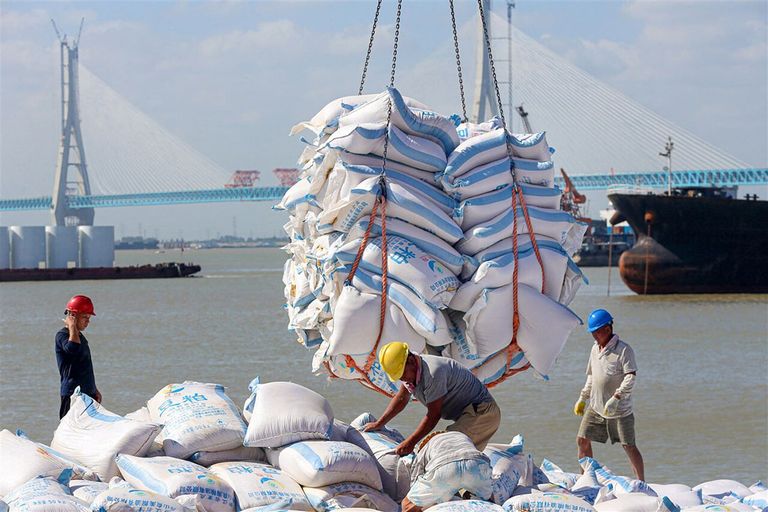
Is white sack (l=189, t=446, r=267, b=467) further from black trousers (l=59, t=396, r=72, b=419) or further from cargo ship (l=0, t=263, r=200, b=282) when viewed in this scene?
cargo ship (l=0, t=263, r=200, b=282)

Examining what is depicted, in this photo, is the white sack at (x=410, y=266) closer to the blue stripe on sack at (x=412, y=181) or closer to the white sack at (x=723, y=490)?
the blue stripe on sack at (x=412, y=181)

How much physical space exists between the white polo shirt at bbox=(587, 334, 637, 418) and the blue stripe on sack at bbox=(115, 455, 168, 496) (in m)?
2.44

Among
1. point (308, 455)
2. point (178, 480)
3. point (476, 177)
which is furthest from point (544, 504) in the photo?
point (476, 177)

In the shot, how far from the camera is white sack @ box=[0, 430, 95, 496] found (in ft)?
15.8

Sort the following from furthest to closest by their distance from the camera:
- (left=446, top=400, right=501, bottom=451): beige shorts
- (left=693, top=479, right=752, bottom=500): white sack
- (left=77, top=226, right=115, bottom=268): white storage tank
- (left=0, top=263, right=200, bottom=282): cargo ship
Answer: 1. (left=77, top=226, right=115, bottom=268): white storage tank
2. (left=0, top=263, right=200, bottom=282): cargo ship
3. (left=693, top=479, right=752, bottom=500): white sack
4. (left=446, top=400, right=501, bottom=451): beige shorts

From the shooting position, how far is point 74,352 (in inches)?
221

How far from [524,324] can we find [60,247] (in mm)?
52832

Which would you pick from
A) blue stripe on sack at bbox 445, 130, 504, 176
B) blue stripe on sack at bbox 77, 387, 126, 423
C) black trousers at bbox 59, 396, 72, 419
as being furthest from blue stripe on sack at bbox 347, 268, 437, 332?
black trousers at bbox 59, 396, 72, 419

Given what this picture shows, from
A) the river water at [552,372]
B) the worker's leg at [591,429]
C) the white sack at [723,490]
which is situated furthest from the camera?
the river water at [552,372]

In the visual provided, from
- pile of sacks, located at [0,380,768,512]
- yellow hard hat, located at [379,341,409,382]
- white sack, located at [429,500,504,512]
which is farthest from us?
yellow hard hat, located at [379,341,409,382]

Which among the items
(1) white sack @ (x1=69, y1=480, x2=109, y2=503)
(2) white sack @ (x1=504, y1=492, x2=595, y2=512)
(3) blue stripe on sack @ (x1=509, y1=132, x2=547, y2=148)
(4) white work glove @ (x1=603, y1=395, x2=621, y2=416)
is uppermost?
(3) blue stripe on sack @ (x1=509, y1=132, x2=547, y2=148)

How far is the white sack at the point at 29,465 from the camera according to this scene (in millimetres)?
4824

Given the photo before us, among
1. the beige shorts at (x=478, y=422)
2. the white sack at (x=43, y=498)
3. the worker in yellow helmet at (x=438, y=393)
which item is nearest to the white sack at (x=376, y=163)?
the worker in yellow helmet at (x=438, y=393)

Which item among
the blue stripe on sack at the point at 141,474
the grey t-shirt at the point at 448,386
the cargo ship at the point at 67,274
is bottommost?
the cargo ship at the point at 67,274
